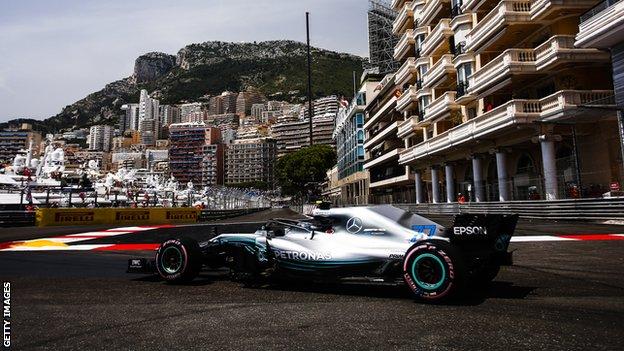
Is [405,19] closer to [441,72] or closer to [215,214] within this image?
[441,72]

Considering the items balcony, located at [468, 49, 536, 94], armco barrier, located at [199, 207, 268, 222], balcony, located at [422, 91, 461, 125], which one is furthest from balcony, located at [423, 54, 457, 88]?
armco barrier, located at [199, 207, 268, 222]

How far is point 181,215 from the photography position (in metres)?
34.6

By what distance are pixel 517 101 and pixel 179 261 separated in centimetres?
2393

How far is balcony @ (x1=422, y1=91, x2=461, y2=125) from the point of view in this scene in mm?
36438

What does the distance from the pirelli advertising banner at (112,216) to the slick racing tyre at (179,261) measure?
80.4 ft

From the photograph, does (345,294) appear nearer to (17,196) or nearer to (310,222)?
(310,222)

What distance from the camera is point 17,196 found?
160 feet

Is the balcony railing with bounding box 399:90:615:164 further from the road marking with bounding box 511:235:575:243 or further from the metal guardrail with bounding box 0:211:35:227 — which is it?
the metal guardrail with bounding box 0:211:35:227

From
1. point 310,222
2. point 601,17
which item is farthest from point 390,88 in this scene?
point 310,222

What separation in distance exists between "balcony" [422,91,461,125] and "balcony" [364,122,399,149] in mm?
14443

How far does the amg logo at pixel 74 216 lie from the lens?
27872 mm

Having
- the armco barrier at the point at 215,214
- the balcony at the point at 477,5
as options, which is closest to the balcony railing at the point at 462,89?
the balcony at the point at 477,5

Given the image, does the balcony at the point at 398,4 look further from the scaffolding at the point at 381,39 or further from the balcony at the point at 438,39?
the scaffolding at the point at 381,39

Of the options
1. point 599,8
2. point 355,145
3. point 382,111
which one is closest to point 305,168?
point 355,145
